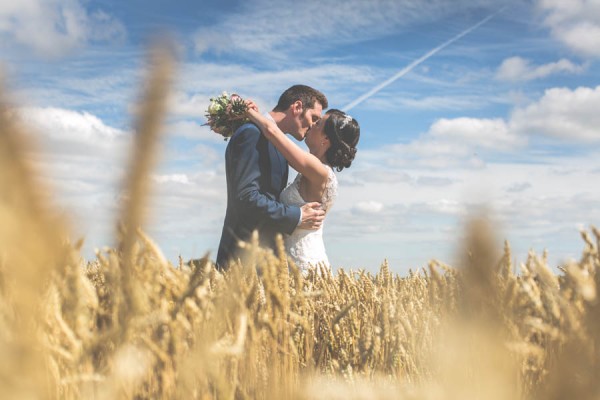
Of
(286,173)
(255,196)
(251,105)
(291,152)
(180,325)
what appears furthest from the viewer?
(286,173)

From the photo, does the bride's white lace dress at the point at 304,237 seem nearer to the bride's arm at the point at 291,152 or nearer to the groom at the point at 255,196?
the groom at the point at 255,196

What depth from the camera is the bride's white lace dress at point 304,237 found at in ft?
17.8

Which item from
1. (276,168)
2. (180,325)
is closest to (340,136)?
(276,168)

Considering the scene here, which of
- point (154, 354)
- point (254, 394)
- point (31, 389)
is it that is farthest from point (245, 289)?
Result: point (31, 389)

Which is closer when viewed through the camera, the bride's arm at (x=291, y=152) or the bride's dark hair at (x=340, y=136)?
the bride's arm at (x=291, y=152)

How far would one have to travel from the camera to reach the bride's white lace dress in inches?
213

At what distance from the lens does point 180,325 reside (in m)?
1.38

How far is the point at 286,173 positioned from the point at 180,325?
420 centimetres

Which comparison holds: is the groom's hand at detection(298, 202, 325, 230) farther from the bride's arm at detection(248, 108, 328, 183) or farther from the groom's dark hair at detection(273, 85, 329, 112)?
the groom's dark hair at detection(273, 85, 329, 112)

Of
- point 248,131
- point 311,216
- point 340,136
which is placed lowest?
point 311,216

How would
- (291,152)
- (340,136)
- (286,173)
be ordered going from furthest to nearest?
(340,136) → (286,173) → (291,152)

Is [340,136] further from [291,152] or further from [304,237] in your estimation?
[304,237]

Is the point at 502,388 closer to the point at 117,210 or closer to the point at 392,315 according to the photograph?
the point at 117,210

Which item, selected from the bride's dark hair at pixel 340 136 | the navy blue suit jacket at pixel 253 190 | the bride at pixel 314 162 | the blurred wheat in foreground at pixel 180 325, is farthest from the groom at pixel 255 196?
the blurred wheat in foreground at pixel 180 325
